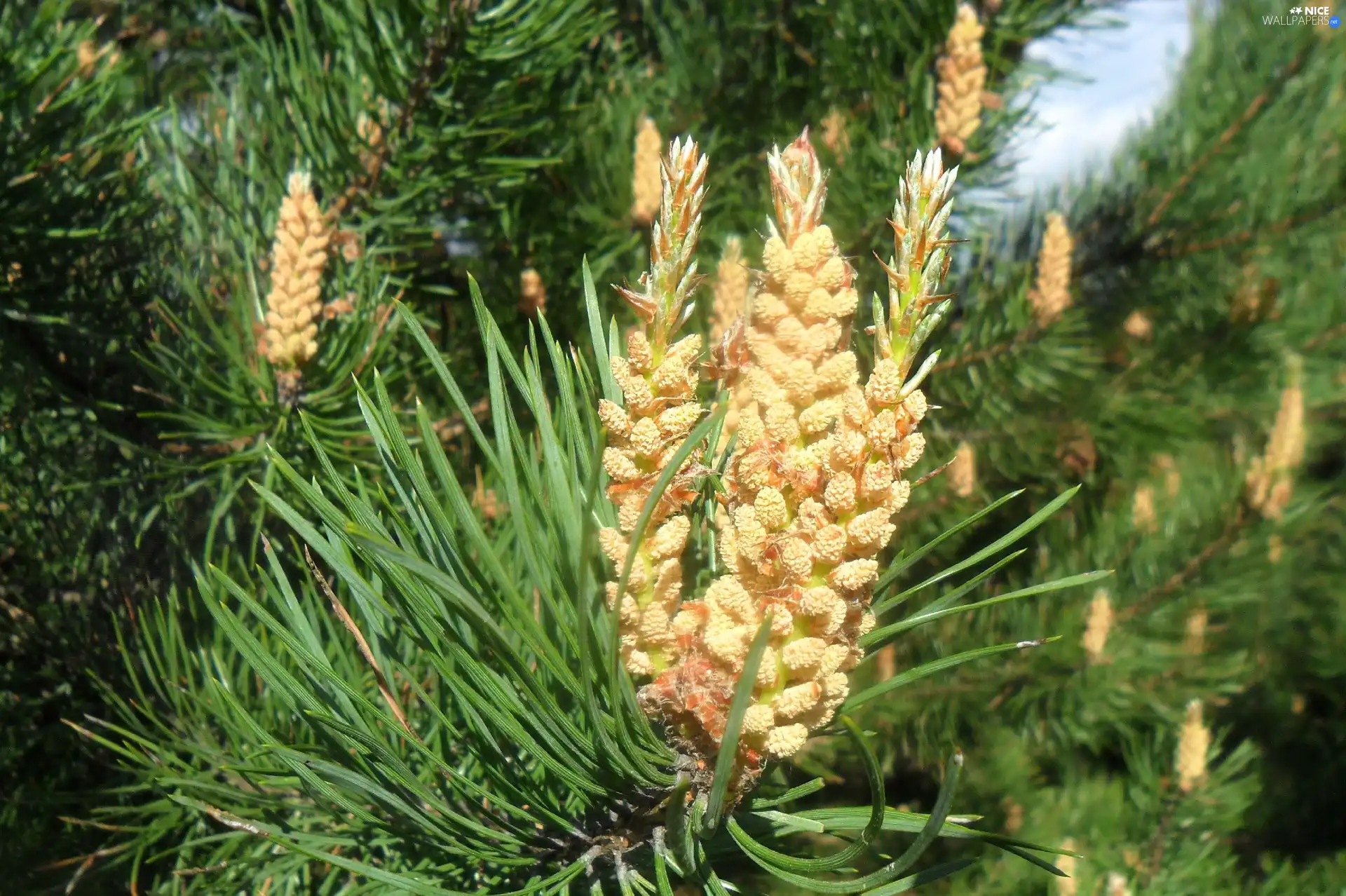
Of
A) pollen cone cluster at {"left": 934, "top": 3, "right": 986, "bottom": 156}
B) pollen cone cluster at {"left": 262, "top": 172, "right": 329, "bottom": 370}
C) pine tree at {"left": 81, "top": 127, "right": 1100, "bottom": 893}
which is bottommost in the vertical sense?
pine tree at {"left": 81, "top": 127, "right": 1100, "bottom": 893}

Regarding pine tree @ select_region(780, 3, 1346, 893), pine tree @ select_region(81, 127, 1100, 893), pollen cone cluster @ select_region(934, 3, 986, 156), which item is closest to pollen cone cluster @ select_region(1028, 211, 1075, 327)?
pine tree @ select_region(780, 3, 1346, 893)

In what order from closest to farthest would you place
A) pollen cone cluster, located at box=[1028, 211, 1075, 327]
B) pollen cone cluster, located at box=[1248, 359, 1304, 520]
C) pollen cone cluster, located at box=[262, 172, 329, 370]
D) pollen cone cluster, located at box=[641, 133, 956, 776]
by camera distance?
pollen cone cluster, located at box=[641, 133, 956, 776], pollen cone cluster, located at box=[262, 172, 329, 370], pollen cone cluster, located at box=[1028, 211, 1075, 327], pollen cone cluster, located at box=[1248, 359, 1304, 520]

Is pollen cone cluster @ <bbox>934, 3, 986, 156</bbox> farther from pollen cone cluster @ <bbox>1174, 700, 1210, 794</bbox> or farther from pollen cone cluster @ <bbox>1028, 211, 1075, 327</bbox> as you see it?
pollen cone cluster @ <bbox>1174, 700, 1210, 794</bbox>

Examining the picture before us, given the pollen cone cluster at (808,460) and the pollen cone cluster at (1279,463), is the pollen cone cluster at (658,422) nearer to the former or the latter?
the pollen cone cluster at (808,460)

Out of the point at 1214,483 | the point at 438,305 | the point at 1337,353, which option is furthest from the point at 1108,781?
the point at 438,305

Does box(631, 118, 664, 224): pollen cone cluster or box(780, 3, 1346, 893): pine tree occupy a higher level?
box(631, 118, 664, 224): pollen cone cluster

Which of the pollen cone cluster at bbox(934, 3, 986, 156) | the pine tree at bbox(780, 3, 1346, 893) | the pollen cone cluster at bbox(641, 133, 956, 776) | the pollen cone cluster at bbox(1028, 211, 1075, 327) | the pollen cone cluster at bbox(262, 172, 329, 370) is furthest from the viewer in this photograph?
the pine tree at bbox(780, 3, 1346, 893)

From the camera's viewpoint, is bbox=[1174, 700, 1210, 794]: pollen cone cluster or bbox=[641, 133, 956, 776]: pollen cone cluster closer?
bbox=[641, 133, 956, 776]: pollen cone cluster

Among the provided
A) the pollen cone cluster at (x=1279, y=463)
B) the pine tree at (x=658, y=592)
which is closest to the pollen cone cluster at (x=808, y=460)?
the pine tree at (x=658, y=592)
